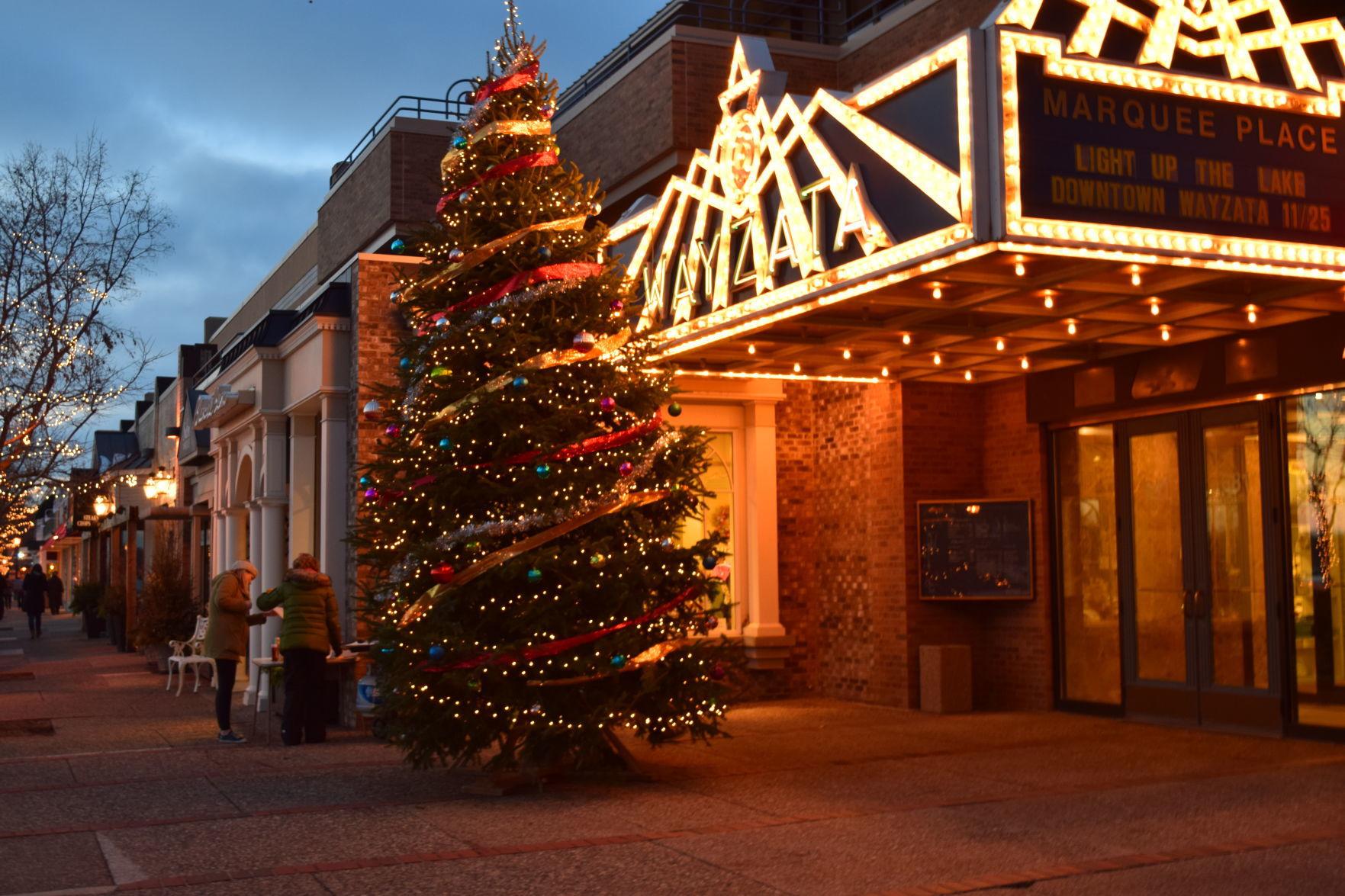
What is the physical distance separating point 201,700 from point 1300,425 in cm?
1298

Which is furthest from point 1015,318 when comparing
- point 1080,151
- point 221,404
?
point 221,404

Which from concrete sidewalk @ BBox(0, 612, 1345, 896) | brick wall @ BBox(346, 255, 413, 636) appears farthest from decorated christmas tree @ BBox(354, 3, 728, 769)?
brick wall @ BBox(346, 255, 413, 636)

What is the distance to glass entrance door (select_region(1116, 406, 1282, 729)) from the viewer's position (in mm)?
12562

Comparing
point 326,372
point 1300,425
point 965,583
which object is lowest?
point 965,583

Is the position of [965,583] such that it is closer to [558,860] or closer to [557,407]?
[557,407]

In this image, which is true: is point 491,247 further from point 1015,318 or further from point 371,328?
point 371,328

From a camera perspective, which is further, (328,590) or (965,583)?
(965,583)

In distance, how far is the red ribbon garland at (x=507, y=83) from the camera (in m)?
11.0

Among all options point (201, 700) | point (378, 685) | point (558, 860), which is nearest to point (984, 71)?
point (558, 860)

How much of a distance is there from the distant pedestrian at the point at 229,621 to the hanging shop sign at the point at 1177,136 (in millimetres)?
9077

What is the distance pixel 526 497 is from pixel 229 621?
5.70m

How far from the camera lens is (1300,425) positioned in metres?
12.2

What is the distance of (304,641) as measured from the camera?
13500mm

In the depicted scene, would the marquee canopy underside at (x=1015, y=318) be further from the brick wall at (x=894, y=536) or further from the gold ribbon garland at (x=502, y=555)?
the gold ribbon garland at (x=502, y=555)
